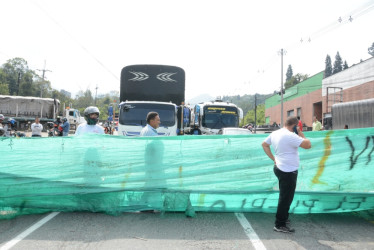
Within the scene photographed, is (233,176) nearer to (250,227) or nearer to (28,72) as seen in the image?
(250,227)

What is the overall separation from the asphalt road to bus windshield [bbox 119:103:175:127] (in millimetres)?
6722

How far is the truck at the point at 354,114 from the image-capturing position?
16234 millimetres

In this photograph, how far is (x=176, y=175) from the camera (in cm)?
552

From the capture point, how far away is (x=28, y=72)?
8812cm

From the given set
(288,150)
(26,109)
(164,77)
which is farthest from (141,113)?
(26,109)

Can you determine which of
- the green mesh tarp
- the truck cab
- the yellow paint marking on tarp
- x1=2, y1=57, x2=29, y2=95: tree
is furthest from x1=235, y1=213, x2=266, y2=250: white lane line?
x1=2, y1=57, x2=29, y2=95: tree

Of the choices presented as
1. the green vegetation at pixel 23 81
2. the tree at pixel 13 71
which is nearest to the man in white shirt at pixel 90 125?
the green vegetation at pixel 23 81

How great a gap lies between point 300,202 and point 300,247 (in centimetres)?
133

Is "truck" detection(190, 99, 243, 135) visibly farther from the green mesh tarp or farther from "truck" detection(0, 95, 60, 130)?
"truck" detection(0, 95, 60, 130)

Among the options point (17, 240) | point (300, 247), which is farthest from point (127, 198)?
point (300, 247)

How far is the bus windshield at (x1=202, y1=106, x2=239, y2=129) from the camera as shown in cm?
2034

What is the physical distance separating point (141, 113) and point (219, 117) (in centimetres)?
907

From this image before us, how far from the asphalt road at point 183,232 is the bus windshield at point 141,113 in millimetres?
6722

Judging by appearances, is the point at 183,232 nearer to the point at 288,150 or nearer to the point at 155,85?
the point at 288,150
